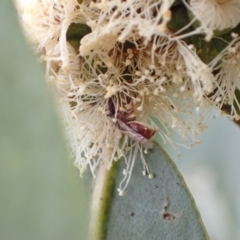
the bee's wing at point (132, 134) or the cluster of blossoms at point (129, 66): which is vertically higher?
the cluster of blossoms at point (129, 66)

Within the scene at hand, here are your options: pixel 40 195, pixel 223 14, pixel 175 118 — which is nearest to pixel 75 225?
pixel 40 195

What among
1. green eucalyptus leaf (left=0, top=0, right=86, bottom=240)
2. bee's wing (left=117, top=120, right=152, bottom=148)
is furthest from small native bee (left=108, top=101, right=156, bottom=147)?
green eucalyptus leaf (left=0, top=0, right=86, bottom=240)

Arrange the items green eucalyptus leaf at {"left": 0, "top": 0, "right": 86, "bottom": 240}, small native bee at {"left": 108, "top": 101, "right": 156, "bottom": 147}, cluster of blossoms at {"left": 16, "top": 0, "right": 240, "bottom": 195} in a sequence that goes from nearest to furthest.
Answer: green eucalyptus leaf at {"left": 0, "top": 0, "right": 86, "bottom": 240}, cluster of blossoms at {"left": 16, "top": 0, "right": 240, "bottom": 195}, small native bee at {"left": 108, "top": 101, "right": 156, "bottom": 147}

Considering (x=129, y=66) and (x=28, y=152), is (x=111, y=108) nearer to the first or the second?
(x=129, y=66)

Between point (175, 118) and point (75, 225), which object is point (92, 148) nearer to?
point (175, 118)

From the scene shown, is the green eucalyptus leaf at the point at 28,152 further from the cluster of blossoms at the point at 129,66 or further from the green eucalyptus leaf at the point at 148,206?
the green eucalyptus leaf at the point at 148,206

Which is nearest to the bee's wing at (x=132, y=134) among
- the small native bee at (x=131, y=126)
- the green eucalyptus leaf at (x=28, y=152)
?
the small native bee at (x=131, y=126)

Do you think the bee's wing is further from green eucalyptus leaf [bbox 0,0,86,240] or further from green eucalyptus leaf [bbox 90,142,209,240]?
green eucalyptus leaf [bbox 0,0,86,240]
